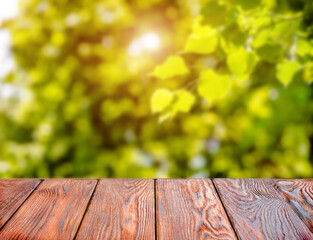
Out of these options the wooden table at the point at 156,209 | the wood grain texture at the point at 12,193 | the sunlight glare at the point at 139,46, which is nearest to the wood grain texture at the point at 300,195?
the wooden table at the point at 156,209

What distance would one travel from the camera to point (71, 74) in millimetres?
3203

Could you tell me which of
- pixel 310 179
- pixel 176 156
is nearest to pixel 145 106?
pixel 176 156

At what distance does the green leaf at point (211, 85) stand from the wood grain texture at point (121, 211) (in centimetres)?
36

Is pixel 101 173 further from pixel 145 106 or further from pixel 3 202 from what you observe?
pixel 3 202

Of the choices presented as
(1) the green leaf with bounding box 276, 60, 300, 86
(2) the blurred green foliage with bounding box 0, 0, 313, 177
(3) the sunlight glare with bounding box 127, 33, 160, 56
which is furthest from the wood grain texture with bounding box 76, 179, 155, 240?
(3) the sunlight glare with bounding box 127, 33, 160, 56

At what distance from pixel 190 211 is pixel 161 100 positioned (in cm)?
33

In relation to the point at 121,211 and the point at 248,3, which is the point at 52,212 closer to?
the point at 121,211

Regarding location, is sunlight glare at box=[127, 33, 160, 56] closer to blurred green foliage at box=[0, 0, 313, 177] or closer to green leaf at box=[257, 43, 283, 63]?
blurred green foliage at box=[0, 0, 313, 177]

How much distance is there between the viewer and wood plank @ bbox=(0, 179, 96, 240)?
31.8 inches

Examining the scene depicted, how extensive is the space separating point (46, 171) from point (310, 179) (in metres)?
2.81

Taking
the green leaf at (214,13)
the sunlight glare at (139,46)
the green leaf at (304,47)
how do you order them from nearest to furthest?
the green leaf at (214,13), the green leaf at (304,47), the sunlight glare at (139,46)

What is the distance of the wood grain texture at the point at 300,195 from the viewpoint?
0.89 m

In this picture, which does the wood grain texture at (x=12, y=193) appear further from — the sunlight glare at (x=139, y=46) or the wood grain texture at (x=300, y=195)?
the sunlight glare at (x=139, y=46)

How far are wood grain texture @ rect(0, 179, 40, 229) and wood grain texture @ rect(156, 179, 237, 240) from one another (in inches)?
16.2
